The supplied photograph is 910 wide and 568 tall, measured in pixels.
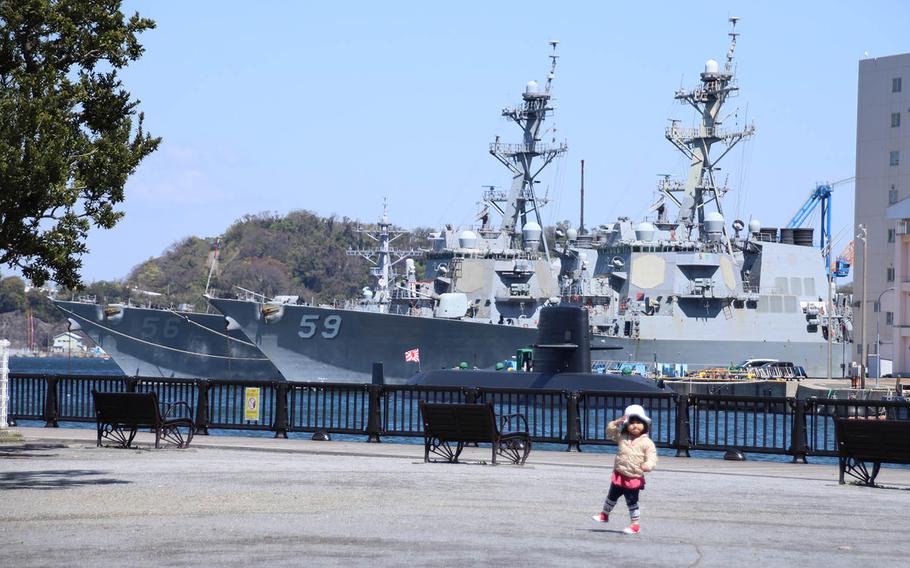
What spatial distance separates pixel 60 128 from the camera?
45.8 feet

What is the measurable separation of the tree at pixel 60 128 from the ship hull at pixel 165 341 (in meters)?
50.6

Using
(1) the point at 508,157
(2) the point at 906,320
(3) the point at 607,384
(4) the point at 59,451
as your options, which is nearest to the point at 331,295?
(1) the point at 508,157

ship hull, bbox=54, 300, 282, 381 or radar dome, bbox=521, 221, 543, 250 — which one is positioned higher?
radar dome, bbox=521, 221, 543, 250

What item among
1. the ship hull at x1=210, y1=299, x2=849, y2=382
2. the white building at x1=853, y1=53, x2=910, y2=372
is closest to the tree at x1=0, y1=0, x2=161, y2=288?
the ship hull at x1=210, y1=299, x2=849, y2=382

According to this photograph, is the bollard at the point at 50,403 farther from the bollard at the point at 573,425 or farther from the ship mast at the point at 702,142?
the ship mast at the point at 702,142

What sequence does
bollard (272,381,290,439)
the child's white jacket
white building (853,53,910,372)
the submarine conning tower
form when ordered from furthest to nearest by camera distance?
white building (853,53,910,372) < the submarine conning tower < bollard (272,381,290,439) < the child's white jacket

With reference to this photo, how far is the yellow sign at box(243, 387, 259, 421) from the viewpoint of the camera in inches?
861

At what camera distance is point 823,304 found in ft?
224

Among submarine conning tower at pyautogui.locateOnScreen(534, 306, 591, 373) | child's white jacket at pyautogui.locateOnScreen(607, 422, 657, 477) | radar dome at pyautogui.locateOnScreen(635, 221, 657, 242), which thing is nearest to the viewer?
child's white jacket at pyautogui.locateOnScreen(607, 422, 657, 477)

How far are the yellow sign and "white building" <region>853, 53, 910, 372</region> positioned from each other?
175 ft

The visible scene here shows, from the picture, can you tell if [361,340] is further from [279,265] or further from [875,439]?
[279,265]

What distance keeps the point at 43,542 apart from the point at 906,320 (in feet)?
185

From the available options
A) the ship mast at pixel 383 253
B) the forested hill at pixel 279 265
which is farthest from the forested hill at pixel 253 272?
the ship mast at pixel 383 253

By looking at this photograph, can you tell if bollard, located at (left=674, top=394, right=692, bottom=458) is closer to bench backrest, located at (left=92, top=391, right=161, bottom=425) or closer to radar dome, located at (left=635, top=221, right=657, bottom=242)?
bench backrest, located at (left=92, top=391, right=161, bottom=425)
